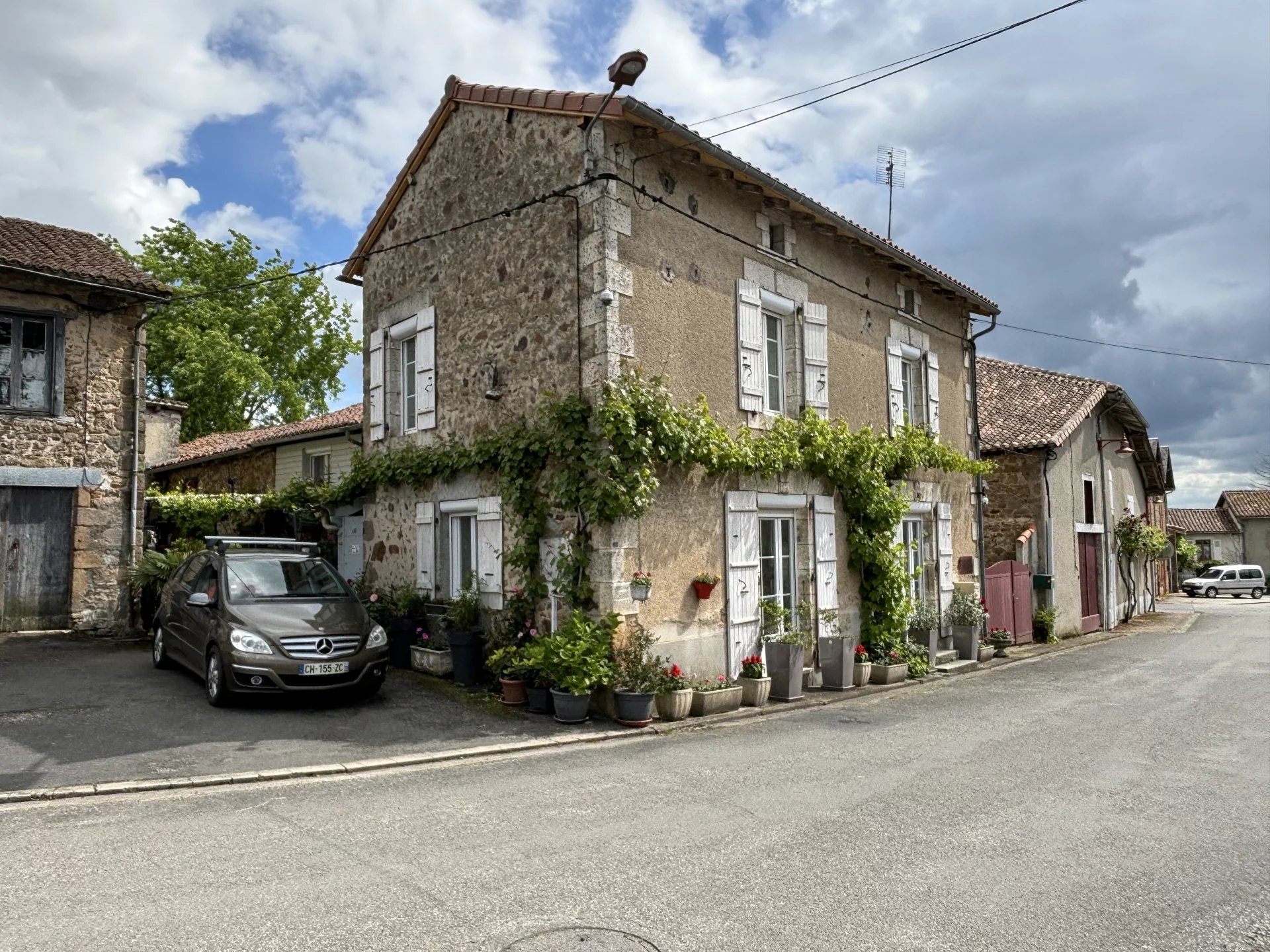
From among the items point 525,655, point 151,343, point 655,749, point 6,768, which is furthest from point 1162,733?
point 151,343

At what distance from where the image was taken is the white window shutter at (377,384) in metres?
12.5

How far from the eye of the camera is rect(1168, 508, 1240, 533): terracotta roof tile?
165ft

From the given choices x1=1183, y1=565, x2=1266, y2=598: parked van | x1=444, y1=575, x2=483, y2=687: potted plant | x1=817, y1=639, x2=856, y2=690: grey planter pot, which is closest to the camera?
x1=444, y1=575, x2=483, y2=687: potted plant

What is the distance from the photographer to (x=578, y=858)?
4.79 metres

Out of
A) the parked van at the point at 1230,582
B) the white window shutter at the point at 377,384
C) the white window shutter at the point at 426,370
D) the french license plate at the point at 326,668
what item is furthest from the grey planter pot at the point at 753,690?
the parked van at the point at 1230,582

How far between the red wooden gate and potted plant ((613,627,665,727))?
29.3ft

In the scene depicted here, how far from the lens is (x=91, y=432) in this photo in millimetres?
13219

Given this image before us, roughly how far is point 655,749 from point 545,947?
412 cm

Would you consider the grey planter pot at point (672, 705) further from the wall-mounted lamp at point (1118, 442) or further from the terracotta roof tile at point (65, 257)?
the wall-mounted lamp at point (1118, 442)

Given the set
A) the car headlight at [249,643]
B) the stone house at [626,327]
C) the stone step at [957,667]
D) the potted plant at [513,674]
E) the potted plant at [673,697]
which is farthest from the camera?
the stone step at [957,667]

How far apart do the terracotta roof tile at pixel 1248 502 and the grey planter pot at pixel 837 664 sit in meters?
49.7

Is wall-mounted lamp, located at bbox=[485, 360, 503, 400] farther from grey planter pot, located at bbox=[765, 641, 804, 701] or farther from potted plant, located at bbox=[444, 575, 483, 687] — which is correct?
grey planter pot, located at bbox=[765, 641, 804, 701]

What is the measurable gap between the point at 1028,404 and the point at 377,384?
14.8m

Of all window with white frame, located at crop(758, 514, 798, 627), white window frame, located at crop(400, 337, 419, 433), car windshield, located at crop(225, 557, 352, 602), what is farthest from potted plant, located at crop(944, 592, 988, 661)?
car windshield, located at crop(225, 557, 352, 602)
